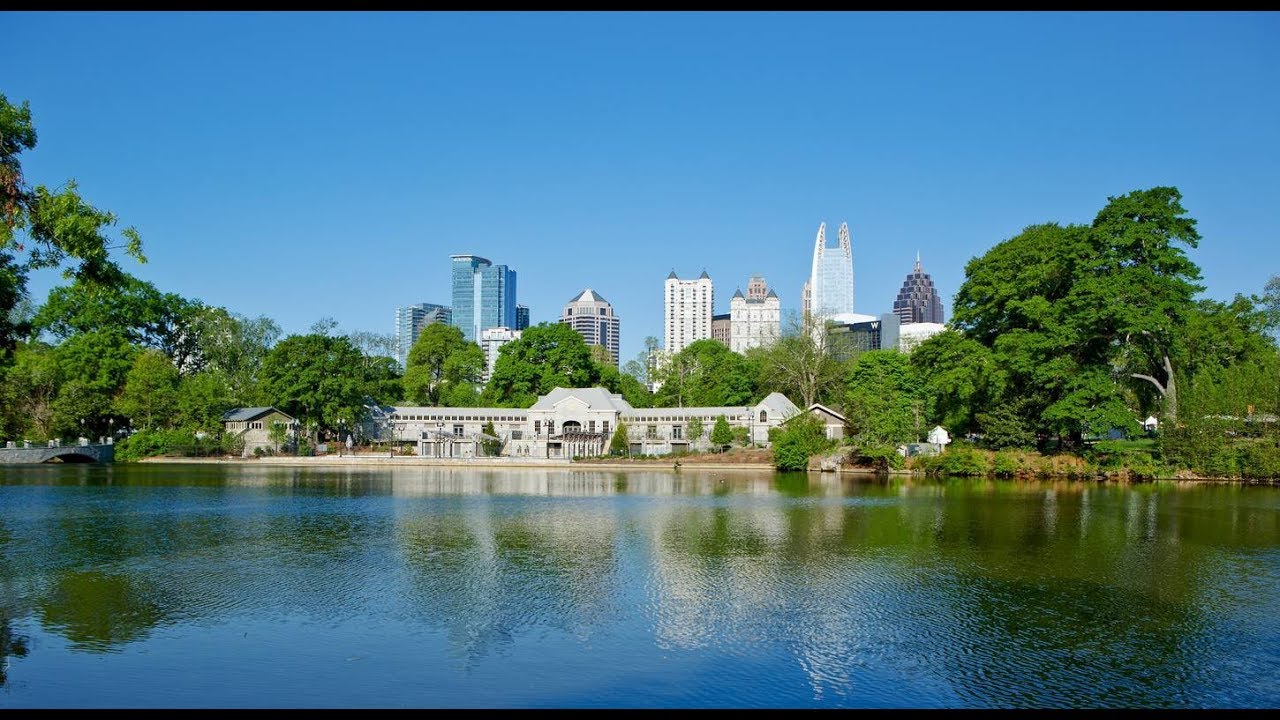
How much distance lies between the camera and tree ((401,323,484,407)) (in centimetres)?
8112

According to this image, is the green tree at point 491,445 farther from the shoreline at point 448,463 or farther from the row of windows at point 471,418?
the shoreline at point 448,463

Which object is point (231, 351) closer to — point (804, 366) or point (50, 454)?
point (50, 454)

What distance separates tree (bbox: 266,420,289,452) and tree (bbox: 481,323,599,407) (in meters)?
16.9

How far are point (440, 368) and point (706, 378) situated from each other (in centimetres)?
2921

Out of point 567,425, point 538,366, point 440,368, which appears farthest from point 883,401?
point 440,368

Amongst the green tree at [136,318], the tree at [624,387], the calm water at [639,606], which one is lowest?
the calm water at [639,606]

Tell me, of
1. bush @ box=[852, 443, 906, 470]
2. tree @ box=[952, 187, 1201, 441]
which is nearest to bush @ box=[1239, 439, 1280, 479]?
tree @ box=[952, 187, 1201, 441]

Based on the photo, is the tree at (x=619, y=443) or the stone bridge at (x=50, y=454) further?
the tree at (x=619, y=443)

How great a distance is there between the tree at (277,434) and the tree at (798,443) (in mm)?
35164

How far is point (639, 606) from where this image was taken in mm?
14406

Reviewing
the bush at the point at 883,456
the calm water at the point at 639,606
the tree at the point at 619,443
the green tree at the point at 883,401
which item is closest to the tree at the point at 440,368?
the tree at the point at 619,443

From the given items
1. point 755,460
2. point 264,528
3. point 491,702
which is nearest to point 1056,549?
point 491,702

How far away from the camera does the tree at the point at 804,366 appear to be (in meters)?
65.1

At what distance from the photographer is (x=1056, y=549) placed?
20.0 m
